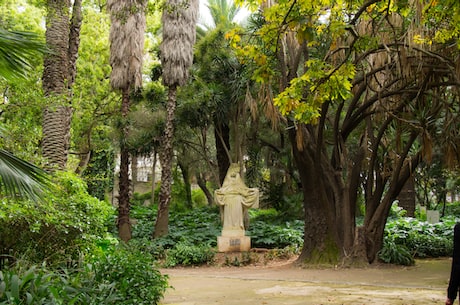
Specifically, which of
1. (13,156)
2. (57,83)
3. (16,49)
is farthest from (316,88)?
(57,83)

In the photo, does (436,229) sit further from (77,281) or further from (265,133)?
(77,281)

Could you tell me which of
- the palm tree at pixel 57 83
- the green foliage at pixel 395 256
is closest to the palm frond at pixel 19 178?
the palm tree at pixel 57 83

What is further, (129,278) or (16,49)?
(129,278)

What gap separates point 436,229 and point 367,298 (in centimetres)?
1223

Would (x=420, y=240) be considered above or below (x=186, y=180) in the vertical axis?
below

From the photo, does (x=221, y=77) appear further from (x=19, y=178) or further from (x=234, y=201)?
(x=19, y=178)

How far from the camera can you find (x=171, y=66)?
20109mm

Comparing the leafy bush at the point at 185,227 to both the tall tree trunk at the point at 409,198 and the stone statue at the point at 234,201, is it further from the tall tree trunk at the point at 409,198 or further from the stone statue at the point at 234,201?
the tall tree trunk at the point at 409,198

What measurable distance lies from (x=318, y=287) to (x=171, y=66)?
12019 mm

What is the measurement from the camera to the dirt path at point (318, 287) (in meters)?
8.55

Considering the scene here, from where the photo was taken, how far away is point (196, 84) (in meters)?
21.6

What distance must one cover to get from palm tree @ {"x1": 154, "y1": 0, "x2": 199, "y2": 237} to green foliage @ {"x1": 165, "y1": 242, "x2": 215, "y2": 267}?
3.10 meters

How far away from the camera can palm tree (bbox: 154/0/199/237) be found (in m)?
20.1

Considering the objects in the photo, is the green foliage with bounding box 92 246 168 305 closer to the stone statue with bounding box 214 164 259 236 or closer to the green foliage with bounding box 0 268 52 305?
the green foliage with bounding box 0 268 52 305
